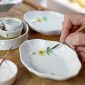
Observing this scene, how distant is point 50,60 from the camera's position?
0.68m

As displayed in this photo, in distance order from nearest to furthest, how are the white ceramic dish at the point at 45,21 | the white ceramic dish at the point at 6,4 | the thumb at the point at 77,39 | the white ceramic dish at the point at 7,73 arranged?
1. the white ceramic dish at the point at 7,73
2. the thumb at the point at 77,39
3. the white ceramic dish at the point at 45,21
4. the white ceramic dish at the point at 6,4

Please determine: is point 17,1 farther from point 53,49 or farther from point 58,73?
point 58,73

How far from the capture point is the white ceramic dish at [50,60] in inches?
24.2

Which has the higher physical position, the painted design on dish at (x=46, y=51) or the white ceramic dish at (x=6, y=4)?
the painted design on dish at (x=46, y=51)

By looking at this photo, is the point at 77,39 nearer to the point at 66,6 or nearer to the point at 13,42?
the point at 13,42

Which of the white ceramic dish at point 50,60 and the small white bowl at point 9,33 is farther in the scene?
the small white bowl at point 9,33

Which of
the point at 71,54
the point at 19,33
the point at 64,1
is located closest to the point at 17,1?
the point at 19,33

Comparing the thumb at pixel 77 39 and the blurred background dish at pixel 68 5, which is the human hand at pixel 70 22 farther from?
the blurred background dish at pixel 68 5

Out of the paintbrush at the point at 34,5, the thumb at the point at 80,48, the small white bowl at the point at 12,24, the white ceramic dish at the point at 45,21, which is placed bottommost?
the paintbrush at the point at 34,5

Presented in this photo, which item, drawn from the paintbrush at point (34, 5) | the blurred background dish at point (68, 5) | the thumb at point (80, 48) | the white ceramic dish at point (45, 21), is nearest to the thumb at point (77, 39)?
the thumb at point (80, 48)

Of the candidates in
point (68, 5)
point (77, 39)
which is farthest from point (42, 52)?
point (68, 5)

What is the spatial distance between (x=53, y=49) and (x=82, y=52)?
0.30 ft

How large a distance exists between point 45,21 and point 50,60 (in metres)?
0.25

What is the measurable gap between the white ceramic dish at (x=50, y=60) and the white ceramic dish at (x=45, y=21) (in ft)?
0.31
